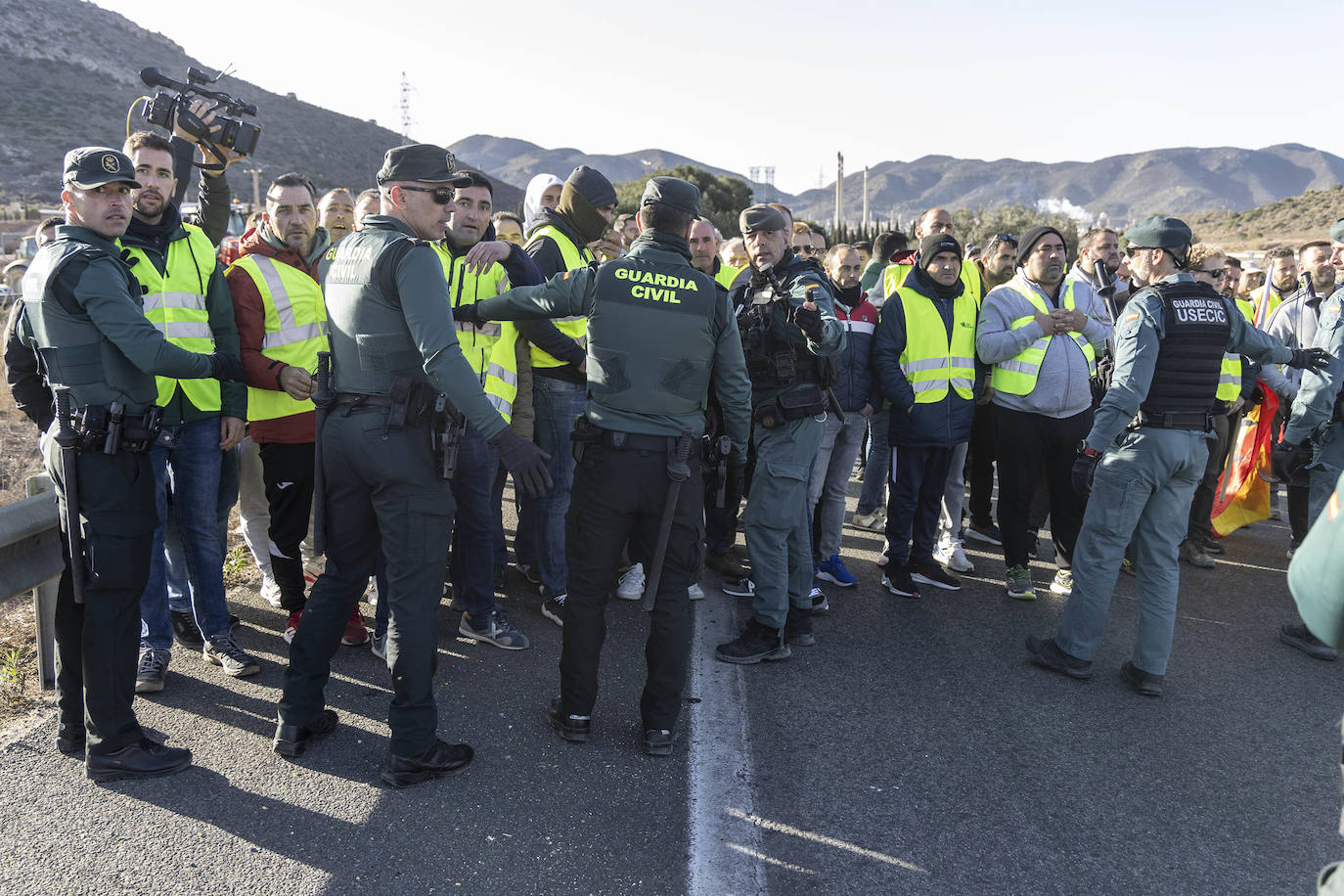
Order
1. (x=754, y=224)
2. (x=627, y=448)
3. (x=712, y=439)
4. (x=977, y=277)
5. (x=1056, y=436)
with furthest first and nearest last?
(x=977, y=277), (x=1056, y=436), (x=754, y=224), (x=712, y=439), (x=627, y=448)

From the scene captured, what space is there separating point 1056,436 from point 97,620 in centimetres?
515

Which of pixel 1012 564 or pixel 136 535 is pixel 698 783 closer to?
pixel 136 535

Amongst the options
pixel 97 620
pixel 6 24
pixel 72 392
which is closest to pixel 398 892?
pixel 97 620

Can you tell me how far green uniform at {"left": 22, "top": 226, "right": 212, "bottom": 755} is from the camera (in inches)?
127

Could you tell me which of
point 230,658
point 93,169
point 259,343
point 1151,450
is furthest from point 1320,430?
point 93,169

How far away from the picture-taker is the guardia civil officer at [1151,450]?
435 cm

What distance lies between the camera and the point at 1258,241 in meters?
46.0

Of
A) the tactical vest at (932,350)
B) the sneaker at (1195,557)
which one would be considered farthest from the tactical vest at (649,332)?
the sneaker at (1195,557)

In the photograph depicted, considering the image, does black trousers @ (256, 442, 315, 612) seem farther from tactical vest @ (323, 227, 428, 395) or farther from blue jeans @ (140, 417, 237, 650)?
tactical vest @ (323, 227, 428, 395)

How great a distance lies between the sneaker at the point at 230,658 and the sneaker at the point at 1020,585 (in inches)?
171

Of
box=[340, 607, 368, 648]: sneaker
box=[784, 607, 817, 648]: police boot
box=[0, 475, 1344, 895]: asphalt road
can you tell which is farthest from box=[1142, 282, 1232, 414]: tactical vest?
box=[340, 607, 368, 648]: sneaker

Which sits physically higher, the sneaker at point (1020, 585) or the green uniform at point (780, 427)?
the green uniform at point (780, 427)

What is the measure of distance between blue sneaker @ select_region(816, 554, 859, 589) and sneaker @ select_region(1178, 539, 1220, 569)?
2.57 meters

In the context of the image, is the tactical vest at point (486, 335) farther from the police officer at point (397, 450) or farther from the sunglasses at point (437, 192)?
the police officer at point (397, 450)
